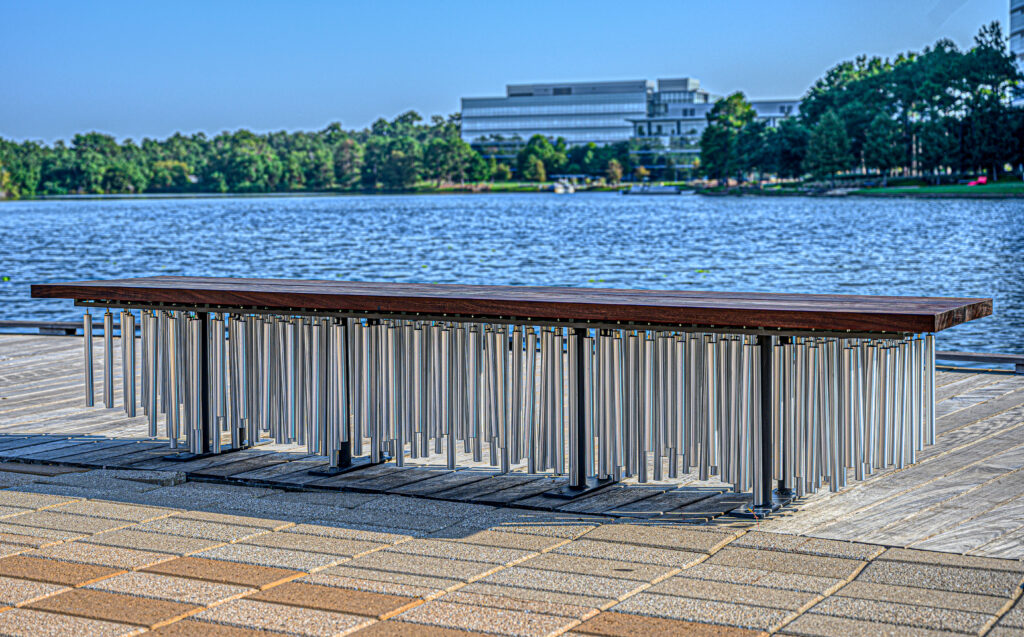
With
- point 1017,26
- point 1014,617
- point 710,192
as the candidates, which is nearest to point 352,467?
point 1014,617

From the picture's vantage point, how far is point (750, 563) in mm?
4633

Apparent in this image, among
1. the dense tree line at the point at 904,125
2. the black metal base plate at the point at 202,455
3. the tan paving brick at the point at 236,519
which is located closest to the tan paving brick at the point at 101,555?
the tan paving brick at the point at 236,519

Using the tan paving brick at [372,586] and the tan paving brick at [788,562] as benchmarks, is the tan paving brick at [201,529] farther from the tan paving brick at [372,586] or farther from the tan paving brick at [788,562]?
the tan paving brick at [788,562]

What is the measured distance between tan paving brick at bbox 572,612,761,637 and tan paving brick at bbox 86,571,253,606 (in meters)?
1.28

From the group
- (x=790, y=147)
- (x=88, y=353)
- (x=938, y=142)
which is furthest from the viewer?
(x=790, y=147)

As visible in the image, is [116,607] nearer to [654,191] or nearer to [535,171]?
[654,191]

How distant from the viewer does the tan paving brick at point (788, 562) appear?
451cm

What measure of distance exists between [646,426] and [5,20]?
14684 centimetres

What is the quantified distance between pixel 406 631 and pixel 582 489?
79.4 inches

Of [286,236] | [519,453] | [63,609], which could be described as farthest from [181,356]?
[286,236]

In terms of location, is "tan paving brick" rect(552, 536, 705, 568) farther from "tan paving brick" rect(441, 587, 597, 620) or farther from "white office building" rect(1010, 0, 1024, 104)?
"white office building" rect(1010, 0, 1024, 104)

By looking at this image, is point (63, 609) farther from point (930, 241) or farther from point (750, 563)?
point (930, 241)

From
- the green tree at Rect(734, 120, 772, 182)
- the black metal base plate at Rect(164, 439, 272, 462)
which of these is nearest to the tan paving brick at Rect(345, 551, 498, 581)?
the black metal base plate at Rect(164, 439, 272, 462)

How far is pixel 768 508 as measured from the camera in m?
Answer: 5.34
